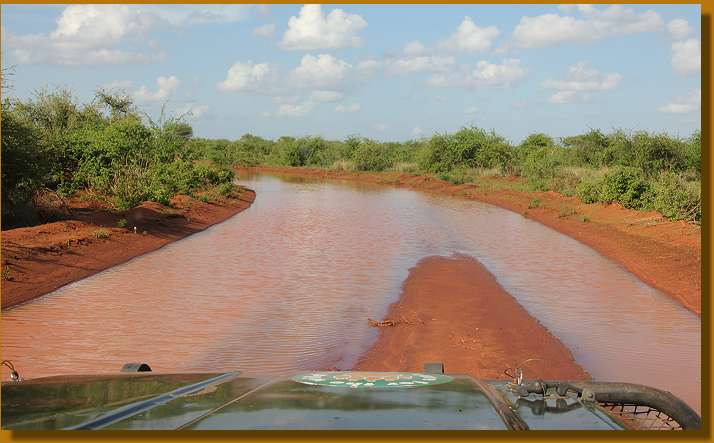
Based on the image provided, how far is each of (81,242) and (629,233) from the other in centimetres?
1531

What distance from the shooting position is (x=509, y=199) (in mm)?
35406

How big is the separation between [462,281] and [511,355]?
17.2 feet

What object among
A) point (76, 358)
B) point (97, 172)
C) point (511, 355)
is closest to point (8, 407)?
point (76, 358)

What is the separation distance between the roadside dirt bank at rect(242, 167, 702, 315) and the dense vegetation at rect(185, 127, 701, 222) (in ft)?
2.36

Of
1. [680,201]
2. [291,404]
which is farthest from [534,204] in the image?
[291,404]

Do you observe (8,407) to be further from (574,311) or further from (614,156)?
(614,156)

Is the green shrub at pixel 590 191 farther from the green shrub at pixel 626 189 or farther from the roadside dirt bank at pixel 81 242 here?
the roadside dirt bank at pixel 81 242

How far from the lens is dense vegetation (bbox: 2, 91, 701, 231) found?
16.9m

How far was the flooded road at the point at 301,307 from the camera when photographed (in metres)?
8.69

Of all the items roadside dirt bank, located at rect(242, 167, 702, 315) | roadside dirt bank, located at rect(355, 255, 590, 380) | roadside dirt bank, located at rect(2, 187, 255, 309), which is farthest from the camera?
roadside dirt bank, located at rect(242, 167, 702, 315)

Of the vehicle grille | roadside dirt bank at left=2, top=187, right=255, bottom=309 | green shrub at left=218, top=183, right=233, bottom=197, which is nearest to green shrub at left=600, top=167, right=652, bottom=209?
roadside dirt bank at left=2, top=187, right=255, bottom=309

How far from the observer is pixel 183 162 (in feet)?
102

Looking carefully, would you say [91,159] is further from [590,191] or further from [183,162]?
[590,191]

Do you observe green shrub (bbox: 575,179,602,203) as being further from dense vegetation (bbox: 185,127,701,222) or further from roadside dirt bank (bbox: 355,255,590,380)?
roadside dirt bank (bbox: 355,255,590,380)
